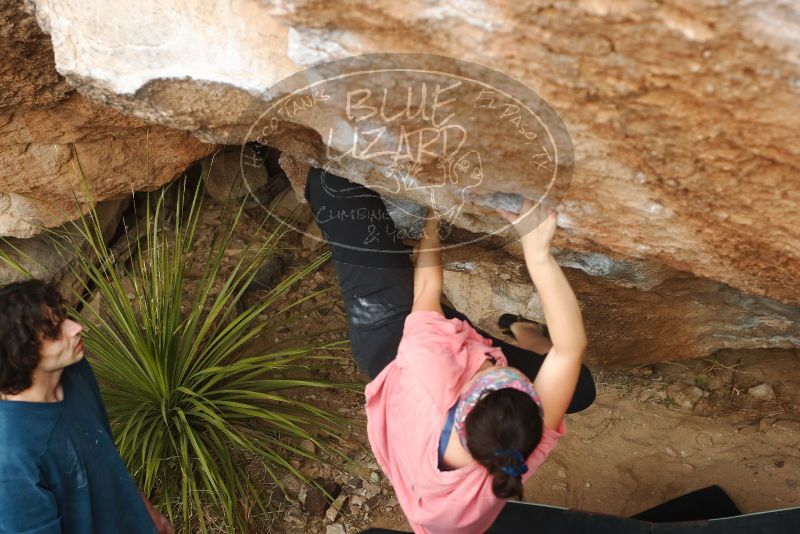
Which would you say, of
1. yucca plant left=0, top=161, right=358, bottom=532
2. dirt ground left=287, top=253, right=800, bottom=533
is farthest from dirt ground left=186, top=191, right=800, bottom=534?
yucca plant left=0, top=161, right=358, bottom=532

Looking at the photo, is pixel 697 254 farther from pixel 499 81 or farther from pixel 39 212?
pixel 39 212

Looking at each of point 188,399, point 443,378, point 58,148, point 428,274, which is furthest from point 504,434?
point 58,148

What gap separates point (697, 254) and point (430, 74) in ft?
2.54

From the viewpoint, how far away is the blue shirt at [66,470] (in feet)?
5.51

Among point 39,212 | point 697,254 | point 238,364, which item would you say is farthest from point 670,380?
point 39,212

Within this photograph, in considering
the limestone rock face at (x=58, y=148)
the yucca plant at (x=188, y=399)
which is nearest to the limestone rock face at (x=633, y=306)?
the yucca plant at (x=188, y=399)

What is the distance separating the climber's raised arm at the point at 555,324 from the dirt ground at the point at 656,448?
1323 millimetres

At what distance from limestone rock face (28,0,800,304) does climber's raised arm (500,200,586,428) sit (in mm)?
171

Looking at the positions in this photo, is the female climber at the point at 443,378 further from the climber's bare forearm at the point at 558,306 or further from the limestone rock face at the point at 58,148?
the limestone rock face at the point at 58,148

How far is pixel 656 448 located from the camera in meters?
2.99

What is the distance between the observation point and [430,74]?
1559 millimetres

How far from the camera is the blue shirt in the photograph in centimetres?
168

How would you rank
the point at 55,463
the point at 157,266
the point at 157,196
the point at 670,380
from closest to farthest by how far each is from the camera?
the point at 55,463 < the point at 157,266 < the point at 670,380 < the point at 157,196

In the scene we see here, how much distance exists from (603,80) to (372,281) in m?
0.87
